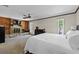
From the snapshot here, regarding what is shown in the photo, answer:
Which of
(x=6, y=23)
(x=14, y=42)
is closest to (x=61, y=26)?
(x=6, y=23)

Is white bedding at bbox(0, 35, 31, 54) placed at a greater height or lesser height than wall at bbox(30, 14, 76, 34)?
lesser

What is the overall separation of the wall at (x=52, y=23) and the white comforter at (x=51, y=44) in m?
0.12

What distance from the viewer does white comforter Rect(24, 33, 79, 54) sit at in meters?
1.25

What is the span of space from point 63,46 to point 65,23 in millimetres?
386

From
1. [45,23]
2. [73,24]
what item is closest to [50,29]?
[45,23]

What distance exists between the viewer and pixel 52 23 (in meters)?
1.55

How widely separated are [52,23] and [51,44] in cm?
36

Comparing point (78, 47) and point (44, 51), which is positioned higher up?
point (78, 47)

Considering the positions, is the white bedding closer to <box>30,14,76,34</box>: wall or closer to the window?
<box>30,14,76,34</box>: wall

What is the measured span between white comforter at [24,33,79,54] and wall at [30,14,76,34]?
12 cm

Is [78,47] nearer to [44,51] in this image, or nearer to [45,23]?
[44,51]

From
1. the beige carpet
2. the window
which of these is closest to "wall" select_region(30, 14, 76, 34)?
the window

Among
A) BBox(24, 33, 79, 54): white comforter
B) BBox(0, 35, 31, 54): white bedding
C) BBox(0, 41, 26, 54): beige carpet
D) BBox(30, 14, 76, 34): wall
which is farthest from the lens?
BBox(0, 41, 26, 54): beige carpet
